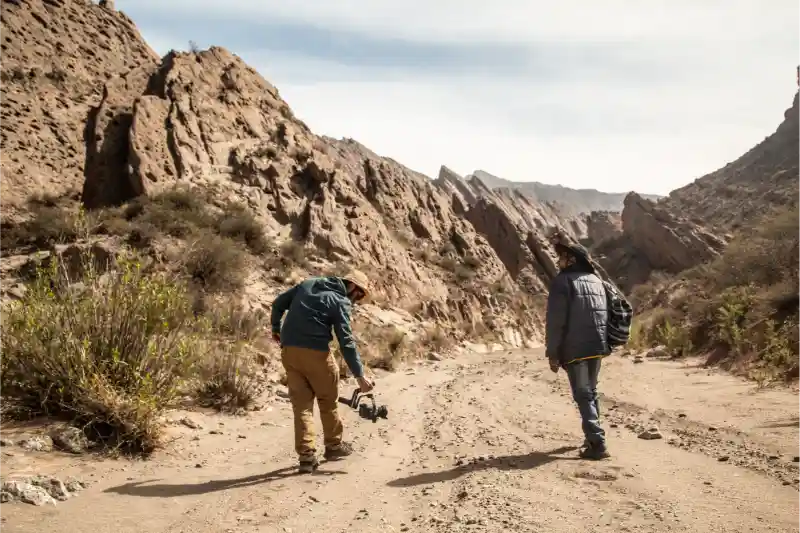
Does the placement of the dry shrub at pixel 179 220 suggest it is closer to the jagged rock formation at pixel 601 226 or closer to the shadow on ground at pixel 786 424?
the shadow on ground at pixel 786 424

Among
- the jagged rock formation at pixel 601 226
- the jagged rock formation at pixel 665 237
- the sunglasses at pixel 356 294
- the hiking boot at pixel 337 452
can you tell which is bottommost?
the hiking boot at pixel 337 452

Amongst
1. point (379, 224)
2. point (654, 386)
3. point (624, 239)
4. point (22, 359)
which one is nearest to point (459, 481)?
point (22, 359)

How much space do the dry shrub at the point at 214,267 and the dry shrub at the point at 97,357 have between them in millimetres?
7553

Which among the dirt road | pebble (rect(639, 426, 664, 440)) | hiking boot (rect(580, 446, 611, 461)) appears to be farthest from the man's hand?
pebble (rect(639, 426, 664, 440))

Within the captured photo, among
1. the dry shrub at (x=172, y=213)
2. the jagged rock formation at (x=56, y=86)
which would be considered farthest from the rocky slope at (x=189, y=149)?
the dry shrub at (x=172, y=213)

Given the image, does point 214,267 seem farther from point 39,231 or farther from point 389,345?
point 39,231

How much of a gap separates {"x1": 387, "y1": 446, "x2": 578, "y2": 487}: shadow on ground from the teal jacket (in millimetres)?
976

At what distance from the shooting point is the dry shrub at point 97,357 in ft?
16.9

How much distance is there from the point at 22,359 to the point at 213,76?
22.1 m

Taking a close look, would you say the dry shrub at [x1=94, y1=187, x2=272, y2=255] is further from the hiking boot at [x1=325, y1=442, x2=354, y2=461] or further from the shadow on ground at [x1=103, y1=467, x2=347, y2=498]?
the shadow on ground at [x1=103, y1=467, x2=347, y2=498]

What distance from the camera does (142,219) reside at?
51.9 feet

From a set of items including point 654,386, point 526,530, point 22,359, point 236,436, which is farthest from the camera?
point 654,386

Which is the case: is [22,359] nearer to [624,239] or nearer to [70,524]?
[70,524]

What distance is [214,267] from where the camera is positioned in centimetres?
1385
